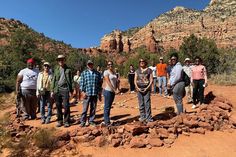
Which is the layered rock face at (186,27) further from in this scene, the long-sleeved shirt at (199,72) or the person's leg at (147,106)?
the person's leg at (147,106)

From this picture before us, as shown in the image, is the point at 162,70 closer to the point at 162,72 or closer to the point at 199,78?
the point at 162,72

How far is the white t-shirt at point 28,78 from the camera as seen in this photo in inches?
389

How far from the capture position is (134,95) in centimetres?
1530

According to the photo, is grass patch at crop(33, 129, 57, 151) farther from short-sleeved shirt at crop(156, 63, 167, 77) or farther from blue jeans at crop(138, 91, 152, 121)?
short-sleeved shirt at crop(156, 63, 167, 77)

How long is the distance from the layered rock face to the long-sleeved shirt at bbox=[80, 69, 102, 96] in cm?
8405

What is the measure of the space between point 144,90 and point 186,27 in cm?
9329

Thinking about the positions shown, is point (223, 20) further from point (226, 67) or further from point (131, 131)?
point (131, 131)

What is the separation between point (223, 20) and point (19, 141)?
93525 millimetres

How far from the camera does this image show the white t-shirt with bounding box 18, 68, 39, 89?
32.4 feet

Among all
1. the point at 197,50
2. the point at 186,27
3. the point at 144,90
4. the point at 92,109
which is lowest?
the point at 92,109

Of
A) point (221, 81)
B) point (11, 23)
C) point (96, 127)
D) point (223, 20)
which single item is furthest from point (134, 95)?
point (223, 20)

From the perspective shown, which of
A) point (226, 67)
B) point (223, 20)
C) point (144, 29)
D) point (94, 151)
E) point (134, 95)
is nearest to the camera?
point (94, 151)

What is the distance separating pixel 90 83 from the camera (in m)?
8.50

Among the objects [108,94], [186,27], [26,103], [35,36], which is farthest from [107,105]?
[186,27]
